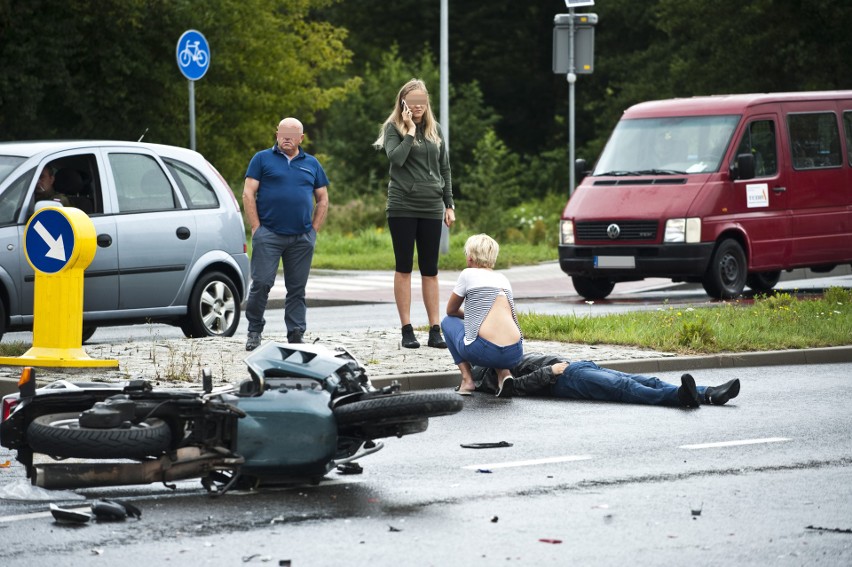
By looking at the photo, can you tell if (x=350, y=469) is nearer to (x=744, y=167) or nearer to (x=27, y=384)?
(x=27, y=384)

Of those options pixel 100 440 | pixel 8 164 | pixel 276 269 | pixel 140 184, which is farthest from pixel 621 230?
pixel 100 440

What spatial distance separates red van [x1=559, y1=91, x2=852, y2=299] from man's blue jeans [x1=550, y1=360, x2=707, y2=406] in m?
7.78

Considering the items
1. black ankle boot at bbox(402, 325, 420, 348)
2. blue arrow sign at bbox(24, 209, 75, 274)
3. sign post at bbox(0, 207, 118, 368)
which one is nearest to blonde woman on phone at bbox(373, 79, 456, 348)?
black ankle boot at bbox(402, 325, 420, 348)

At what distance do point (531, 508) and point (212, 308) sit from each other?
7.50 m

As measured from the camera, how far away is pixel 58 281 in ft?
37.5

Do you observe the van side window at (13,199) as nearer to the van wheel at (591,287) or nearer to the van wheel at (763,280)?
the van wheel at (591,287)

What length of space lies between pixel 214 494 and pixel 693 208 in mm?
11776

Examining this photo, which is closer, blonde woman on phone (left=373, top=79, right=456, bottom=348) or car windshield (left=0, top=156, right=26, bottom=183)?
blonde woman on phone (left=373, top=79, right=456, bottom=348)

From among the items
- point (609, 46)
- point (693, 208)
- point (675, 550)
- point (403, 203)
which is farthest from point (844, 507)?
point (609, 46)

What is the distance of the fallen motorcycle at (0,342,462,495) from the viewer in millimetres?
7133

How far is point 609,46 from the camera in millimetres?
59219

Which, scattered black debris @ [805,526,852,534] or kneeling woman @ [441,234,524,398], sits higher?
kneeling woman @ [441,234,524,398]

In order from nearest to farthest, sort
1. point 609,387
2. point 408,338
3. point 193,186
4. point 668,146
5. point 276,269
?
point 609,387 < point 276,269 < point 408,338 < point 193,186 < point 668,146

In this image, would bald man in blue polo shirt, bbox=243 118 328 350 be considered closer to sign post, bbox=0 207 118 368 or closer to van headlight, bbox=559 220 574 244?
sign post, bbox=0 207 118 368
